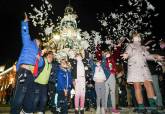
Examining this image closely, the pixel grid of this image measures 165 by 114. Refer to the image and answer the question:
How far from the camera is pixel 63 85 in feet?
27.2

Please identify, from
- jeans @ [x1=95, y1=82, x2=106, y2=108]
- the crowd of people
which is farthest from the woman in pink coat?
jeans @ [x1=95, y1=82, x2=106, y2=108]

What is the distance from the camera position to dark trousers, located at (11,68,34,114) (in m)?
6.61

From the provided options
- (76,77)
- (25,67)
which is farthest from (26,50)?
(76,77)

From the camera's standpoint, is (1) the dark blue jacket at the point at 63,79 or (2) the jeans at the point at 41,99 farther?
(1) the dark blue jacket at the point at 63,79

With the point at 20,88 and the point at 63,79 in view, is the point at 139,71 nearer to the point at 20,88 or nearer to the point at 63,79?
the point at 63,79

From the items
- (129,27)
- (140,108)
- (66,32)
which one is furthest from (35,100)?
(66,32)

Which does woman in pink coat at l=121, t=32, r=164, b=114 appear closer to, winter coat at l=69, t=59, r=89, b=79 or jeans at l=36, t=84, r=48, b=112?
winter coat at l=69, t=59, r=89, b=79

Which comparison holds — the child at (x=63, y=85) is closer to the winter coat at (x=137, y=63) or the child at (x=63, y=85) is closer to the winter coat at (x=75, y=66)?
the winter coat at (x=75, y=66)

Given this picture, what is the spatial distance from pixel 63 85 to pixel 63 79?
24cm

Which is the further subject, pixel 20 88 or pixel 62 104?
pixel 62 104

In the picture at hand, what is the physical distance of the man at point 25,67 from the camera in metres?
6.63

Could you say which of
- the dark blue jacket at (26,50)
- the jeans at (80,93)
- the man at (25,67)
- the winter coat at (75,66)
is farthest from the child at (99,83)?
the dark blue jacket at (26,50)

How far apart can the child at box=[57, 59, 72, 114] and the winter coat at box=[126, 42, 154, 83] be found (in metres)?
2.01

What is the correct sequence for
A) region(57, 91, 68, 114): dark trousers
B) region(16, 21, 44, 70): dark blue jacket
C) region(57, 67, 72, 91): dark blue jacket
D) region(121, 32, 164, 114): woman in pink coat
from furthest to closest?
region(57, 67, 72, 91): dark blue jacket, region(57, 91, 68, 114): dark trousers, region(121, 32, 164, 114): woman in pink coat, region(16, 21, 44, 70): dark blue jacket
